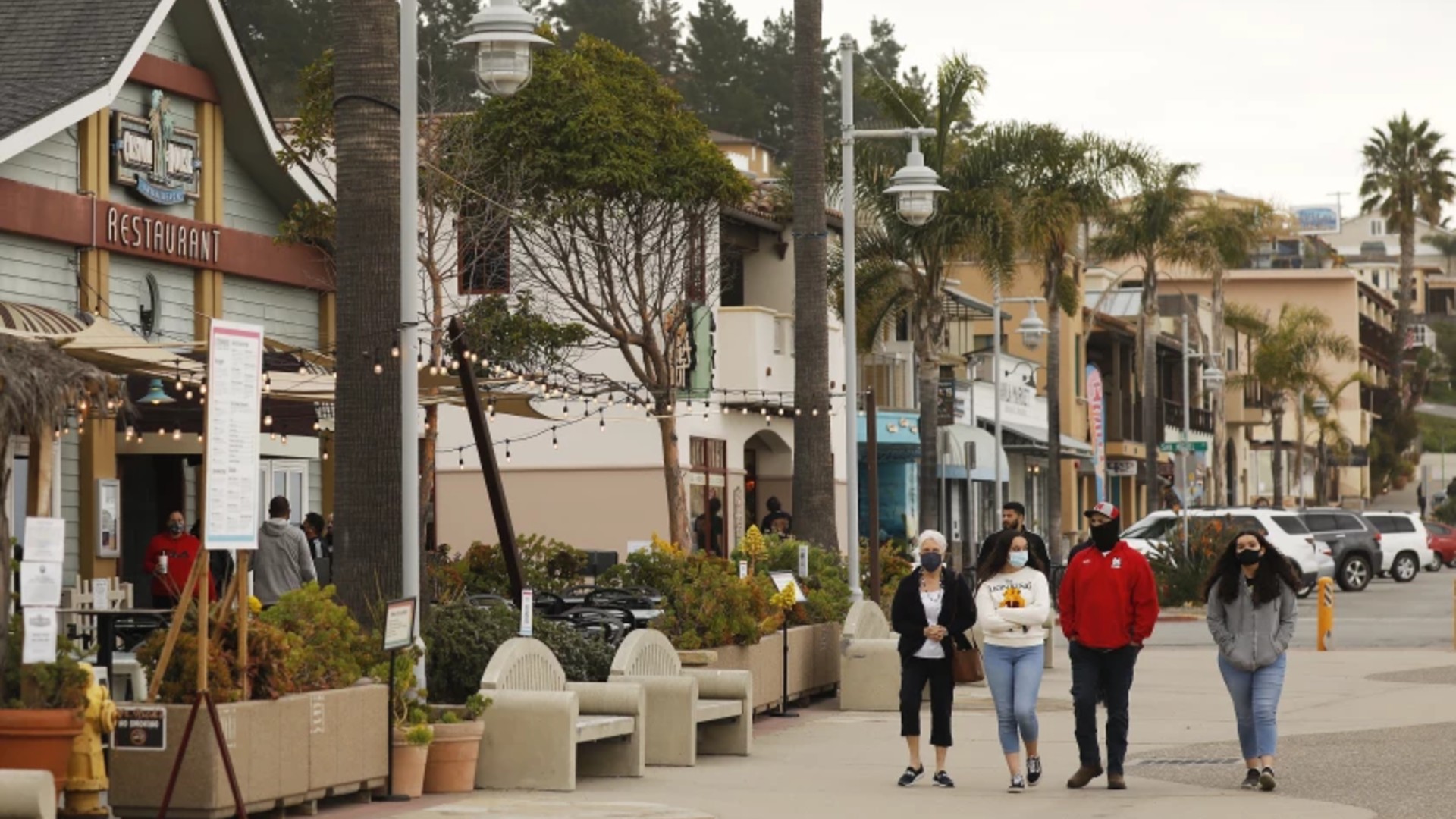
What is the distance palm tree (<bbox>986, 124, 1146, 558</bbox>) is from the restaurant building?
17663 mm

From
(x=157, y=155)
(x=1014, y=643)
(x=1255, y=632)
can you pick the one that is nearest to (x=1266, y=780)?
(x=1255, y=632)

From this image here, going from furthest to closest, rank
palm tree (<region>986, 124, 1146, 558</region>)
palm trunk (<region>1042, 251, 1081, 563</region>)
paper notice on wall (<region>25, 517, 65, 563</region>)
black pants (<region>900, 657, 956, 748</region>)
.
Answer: palm trunk (<region>1042, 251, 1081, 563</region>)
palm tree (<region>986, 124, 1146, 558</region>)
black pants (<region>900, 657, 956, 748</region>)
paper notice on wall (<region>25, 517, 65, 563</region>)

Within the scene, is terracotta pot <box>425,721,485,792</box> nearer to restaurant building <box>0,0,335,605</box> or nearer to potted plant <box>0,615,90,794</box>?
potted plant <box>0,615,90,794</box>

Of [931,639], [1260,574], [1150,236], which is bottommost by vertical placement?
[931,639]

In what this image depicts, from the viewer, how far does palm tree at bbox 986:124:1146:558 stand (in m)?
44.3

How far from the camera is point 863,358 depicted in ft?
170

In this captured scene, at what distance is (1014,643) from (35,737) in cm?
627

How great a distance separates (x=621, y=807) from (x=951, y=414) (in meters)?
42.8

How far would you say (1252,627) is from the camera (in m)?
14.7

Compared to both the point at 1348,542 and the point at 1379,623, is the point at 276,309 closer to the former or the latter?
the point at 1379,623

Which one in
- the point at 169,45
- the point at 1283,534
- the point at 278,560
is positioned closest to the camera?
the point at 278,560

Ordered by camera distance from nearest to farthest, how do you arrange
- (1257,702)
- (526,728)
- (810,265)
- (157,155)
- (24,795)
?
(24,795) → (526,728) → (1257,702) → (157,155) → (810,265)

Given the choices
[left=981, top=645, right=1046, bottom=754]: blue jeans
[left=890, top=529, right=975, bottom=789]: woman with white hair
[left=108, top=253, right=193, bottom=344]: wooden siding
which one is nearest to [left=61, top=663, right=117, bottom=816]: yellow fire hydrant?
[left=890, top=529, right=975, bottom=789]: woman with white hair

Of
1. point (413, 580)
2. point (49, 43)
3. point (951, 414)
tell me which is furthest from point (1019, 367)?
point (413, 580)
